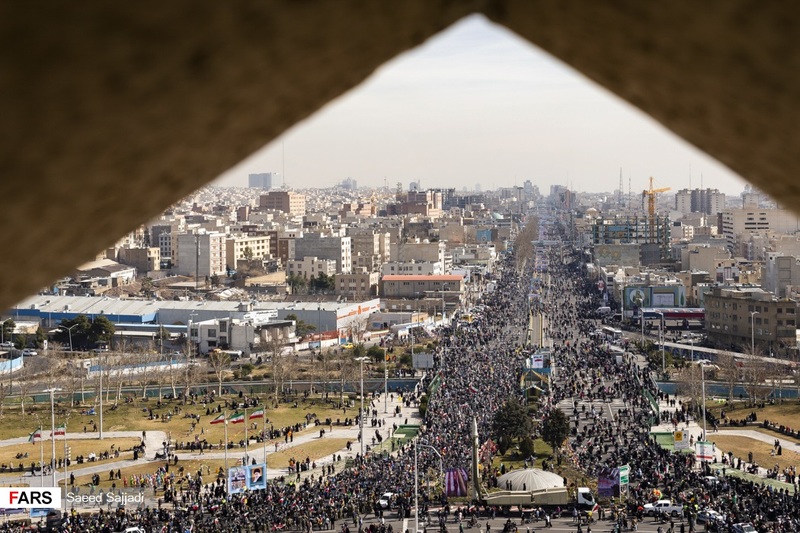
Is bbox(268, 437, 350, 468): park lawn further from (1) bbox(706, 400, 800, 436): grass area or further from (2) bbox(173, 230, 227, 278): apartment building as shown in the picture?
(2) bbox(173, 230, 227, 278): apartment building

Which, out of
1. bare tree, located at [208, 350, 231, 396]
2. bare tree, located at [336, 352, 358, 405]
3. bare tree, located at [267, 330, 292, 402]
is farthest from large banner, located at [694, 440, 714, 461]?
bare tree, located at [208, 350, 231, 396]

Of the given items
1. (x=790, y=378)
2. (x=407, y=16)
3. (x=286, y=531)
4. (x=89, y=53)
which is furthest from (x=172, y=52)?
(x=790, y=378)

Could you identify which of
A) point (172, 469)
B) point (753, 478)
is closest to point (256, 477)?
point (172, 469)

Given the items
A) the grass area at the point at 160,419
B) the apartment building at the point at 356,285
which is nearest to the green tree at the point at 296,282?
the apartment building at the point at 356,285

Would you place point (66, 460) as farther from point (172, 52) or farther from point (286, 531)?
point (172, 52)

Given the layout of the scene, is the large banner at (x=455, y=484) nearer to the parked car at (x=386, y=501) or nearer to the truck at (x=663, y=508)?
the parked car at (x=386, y=501)

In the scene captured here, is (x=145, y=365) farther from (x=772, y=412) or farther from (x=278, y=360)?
(x=772, y=412)
